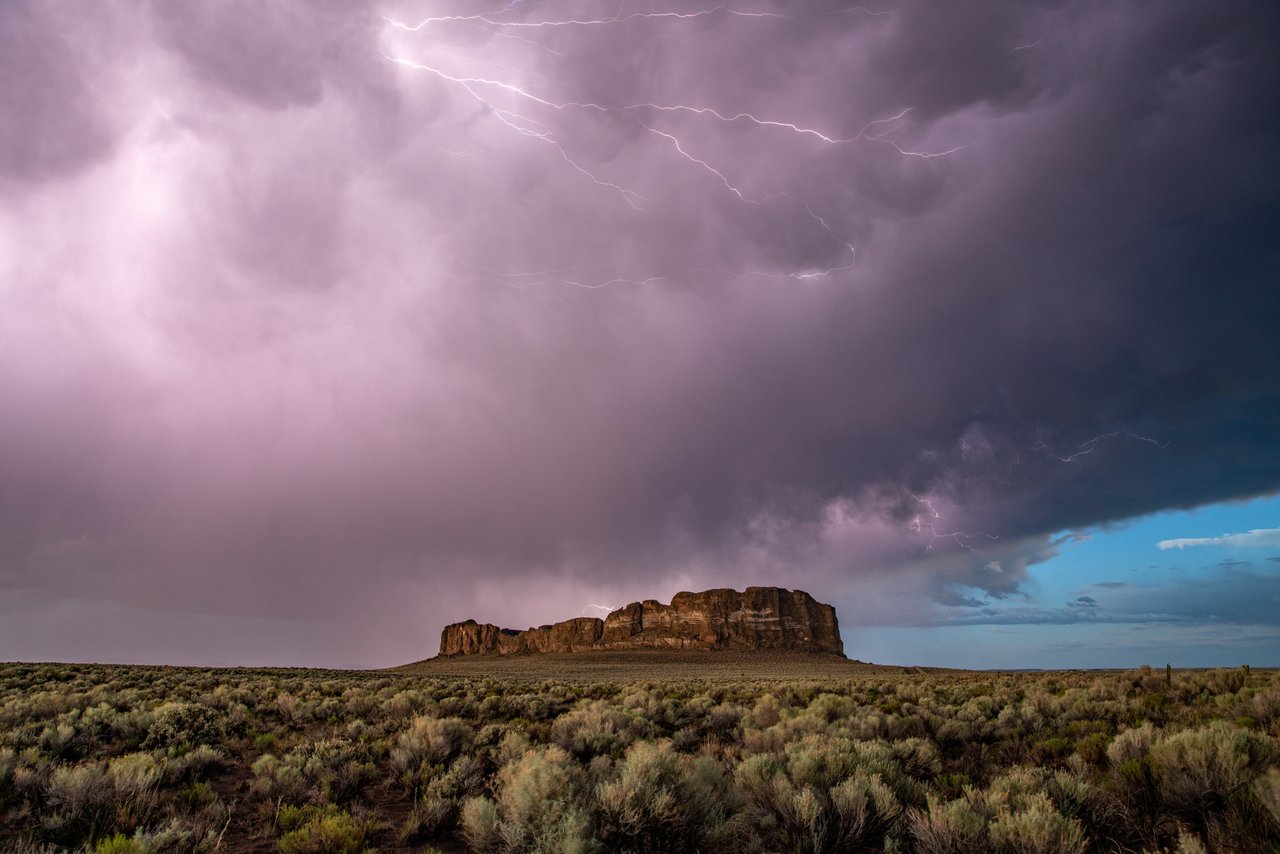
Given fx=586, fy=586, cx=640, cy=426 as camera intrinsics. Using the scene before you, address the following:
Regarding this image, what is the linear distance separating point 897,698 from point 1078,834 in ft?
48.9

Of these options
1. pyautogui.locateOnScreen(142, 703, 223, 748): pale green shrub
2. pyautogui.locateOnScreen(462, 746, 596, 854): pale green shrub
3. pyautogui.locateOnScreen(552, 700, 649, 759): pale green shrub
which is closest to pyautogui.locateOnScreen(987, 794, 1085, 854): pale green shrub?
pyautogui.locateOnScreen(462, 746, 596, 854): pale green shrub

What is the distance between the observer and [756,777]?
7.06m

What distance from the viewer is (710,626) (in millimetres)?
143250

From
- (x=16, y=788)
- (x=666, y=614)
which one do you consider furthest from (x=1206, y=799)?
(x=666, y=614)

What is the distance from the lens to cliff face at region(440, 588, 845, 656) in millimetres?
139250

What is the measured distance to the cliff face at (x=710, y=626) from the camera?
139250 mm

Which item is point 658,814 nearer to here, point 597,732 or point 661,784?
point 661,784

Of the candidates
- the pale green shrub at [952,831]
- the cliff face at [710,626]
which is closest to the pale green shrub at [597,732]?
the pale green shrub at [952,831]

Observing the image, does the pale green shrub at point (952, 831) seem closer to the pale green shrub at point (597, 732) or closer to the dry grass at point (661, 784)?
the dry grass at point (661, 784)

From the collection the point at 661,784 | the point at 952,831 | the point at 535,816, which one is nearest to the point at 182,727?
the point at 535,816

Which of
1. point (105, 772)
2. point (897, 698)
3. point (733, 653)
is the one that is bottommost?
point (733, 653)

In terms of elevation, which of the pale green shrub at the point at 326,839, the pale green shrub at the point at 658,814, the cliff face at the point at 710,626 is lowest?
the cliff face at the point at 710,626

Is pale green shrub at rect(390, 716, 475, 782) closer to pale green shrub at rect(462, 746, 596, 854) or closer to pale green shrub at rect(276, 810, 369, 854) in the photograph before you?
pale green shrub at rect(276, 810, 369, 854)

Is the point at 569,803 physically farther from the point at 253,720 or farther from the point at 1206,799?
the point at 253,720
